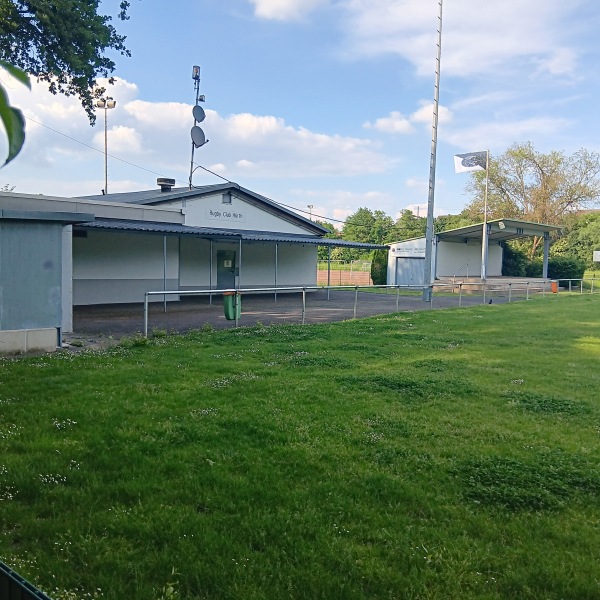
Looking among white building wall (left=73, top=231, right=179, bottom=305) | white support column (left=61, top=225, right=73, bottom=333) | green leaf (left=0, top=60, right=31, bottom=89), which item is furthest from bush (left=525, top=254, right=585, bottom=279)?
green leaf (left=0, top=60, right=31, bottom=89)

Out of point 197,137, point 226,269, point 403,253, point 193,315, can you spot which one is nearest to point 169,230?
point 193,315

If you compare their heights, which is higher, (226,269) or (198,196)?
(198,196)

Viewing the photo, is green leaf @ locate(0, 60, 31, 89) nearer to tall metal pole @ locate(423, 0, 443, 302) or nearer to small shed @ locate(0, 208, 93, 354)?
small shed @ locate(0, 208, 93, 354)

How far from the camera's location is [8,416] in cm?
566

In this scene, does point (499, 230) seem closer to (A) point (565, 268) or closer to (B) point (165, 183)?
(A) point (565, 268)

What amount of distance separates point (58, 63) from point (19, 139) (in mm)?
19350

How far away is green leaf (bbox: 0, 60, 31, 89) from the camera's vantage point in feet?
2.75

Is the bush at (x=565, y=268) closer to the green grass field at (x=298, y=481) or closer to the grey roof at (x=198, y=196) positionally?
the grey roof at (x=198, y=196)

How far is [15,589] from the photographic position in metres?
1.47

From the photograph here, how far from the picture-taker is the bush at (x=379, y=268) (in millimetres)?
38188

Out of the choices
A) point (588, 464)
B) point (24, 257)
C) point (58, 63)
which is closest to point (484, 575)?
point (588, 464)

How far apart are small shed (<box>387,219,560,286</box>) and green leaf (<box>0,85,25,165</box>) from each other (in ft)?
116

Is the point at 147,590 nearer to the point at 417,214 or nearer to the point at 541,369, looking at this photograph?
the point at 541,369

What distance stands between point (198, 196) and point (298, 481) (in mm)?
20962
